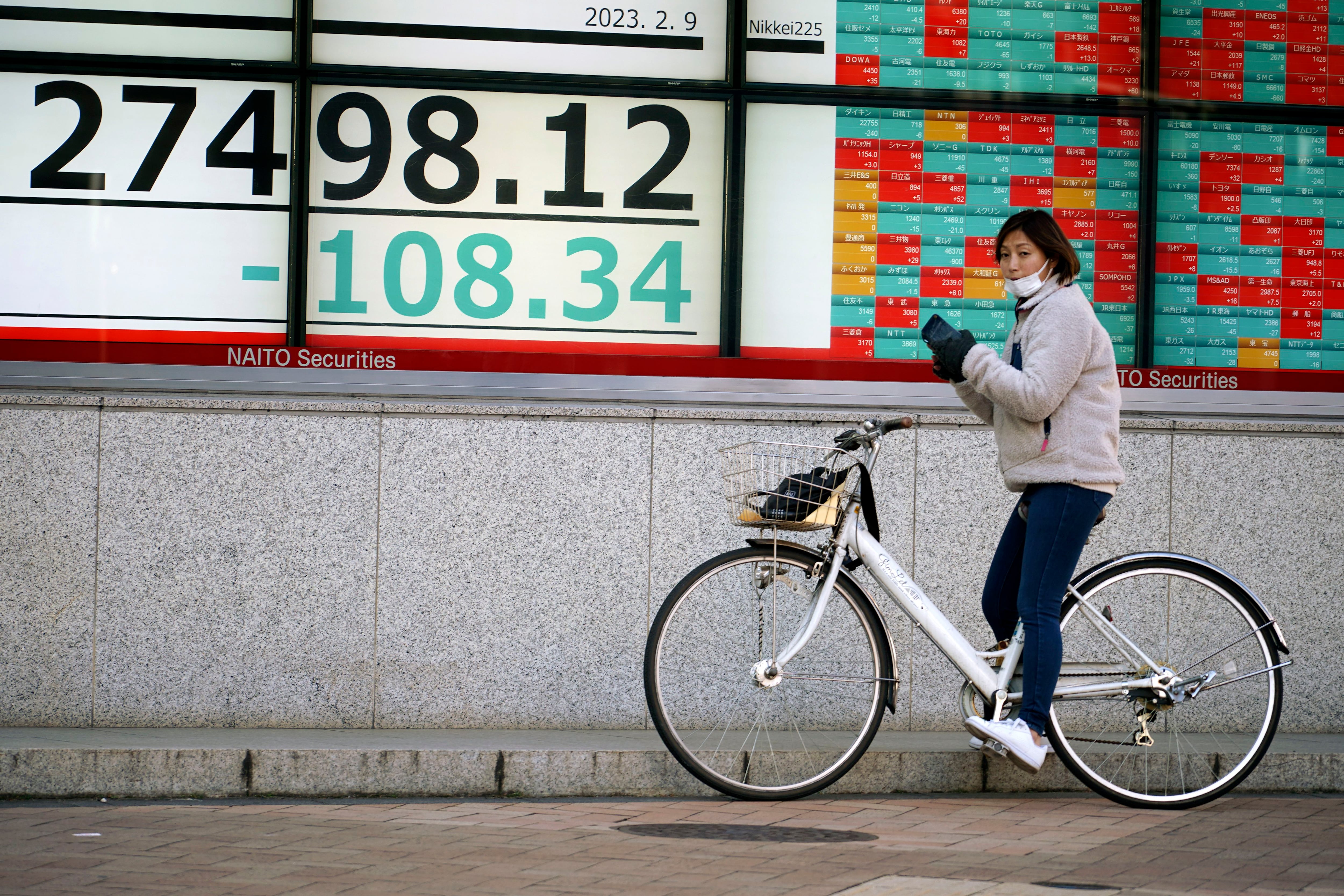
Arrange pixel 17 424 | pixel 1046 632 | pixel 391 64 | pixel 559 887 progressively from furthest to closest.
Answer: pixel 391 64, pixel 17 424, pixel 1046 632, pixel 559 887

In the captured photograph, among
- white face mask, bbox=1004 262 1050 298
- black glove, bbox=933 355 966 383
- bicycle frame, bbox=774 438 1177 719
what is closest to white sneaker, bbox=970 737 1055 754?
bicycle frame, bbox=774 438 1177 719

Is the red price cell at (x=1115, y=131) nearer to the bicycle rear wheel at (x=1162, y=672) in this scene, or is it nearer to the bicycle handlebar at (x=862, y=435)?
the bicycle rear wheel at (x=1162, y=672)

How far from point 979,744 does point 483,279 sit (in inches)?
118

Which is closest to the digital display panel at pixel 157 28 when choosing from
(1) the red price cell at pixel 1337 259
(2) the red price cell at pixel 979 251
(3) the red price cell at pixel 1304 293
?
(2) the red price cell at pixel 979 251

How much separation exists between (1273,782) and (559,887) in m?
3.17

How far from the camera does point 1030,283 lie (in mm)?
4930

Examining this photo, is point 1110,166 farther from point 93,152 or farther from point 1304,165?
point 93,152

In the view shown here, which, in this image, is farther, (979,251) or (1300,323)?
(1300,323)

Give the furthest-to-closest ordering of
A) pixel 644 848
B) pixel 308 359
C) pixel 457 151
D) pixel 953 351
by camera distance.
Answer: pixel 457 151
pixel 308 359
pixel 953 351
pixel 644 848

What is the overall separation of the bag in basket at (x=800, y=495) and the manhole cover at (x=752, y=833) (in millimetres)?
1004

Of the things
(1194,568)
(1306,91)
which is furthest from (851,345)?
(1306,91)

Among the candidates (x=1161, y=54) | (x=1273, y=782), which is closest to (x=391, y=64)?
(x=1161, y=54)

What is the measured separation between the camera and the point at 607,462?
6273 mm

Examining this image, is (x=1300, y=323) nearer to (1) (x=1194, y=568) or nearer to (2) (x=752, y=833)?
(1) (x=1194, y=568)
